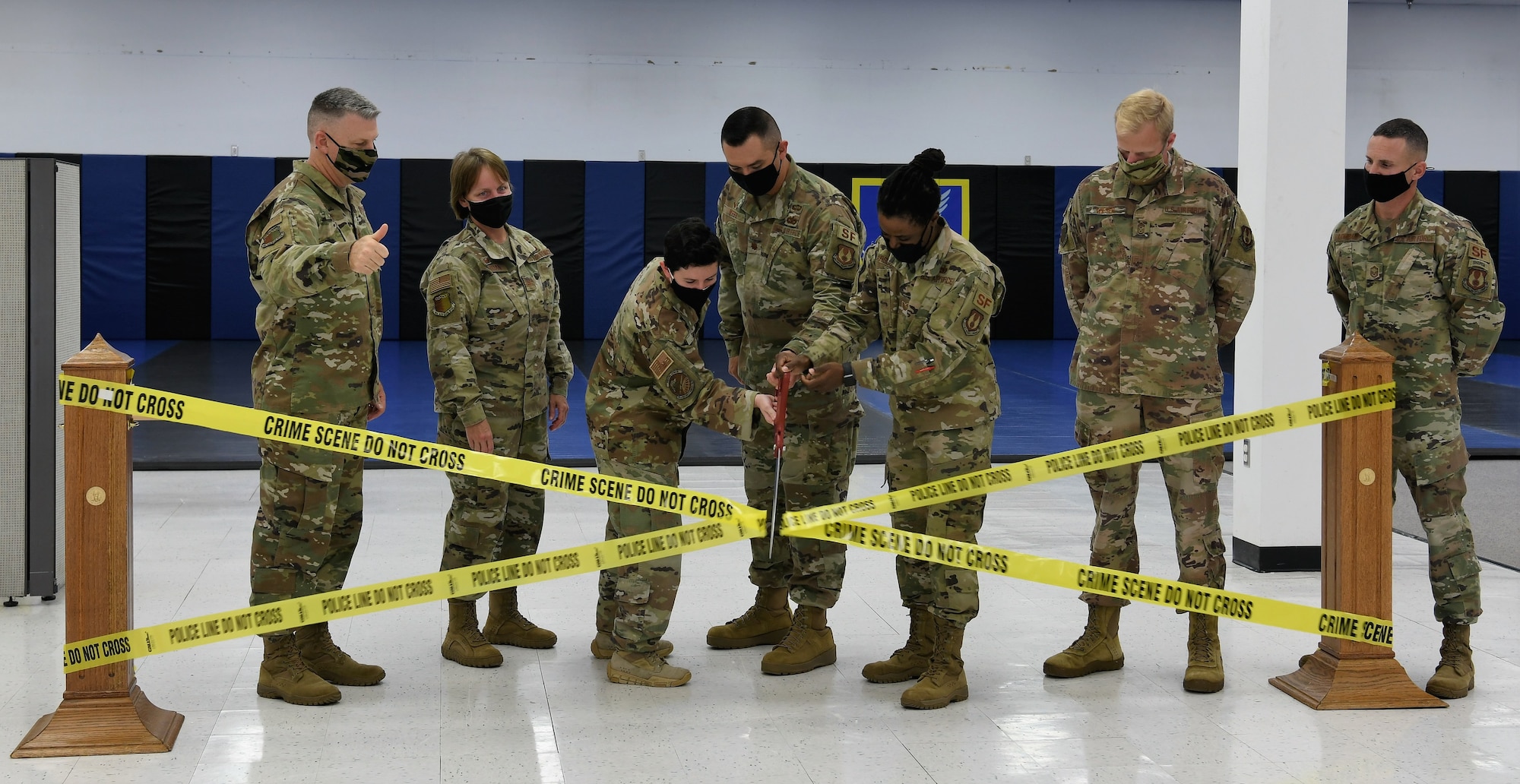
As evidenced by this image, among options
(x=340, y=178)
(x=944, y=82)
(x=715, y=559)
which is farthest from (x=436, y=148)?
(x=340, y=178)

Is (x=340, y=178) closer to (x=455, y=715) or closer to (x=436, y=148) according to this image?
(x=455, y=715)

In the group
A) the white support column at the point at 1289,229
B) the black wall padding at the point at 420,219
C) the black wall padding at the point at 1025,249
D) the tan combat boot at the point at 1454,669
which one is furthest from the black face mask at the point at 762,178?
the black wall padding at the point at 1025,249

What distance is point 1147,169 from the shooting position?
12.7ft

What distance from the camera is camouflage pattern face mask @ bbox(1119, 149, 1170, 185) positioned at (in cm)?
386

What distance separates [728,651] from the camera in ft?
14.2

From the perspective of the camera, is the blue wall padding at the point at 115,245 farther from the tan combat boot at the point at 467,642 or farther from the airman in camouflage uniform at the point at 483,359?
the tan combat boot at the point at 467,642

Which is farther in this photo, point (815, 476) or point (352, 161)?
point (815, 476)

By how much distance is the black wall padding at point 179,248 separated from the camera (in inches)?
602

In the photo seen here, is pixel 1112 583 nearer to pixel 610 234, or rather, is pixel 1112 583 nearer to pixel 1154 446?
pixel 1154 446

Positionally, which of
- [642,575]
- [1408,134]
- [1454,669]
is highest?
[1408,134]

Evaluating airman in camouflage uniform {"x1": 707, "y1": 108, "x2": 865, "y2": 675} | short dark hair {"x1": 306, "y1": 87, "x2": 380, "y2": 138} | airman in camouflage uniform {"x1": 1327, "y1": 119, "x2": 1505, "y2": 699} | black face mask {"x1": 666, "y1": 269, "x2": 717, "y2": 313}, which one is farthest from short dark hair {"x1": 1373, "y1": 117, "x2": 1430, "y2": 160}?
short dark hair {"x1": 306, "y1": 87, "x2": 380, "y2": 138}

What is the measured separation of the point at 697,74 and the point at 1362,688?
13601mm

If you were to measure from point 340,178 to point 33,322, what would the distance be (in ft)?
5.65

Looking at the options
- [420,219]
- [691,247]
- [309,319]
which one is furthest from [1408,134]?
[420,219]
